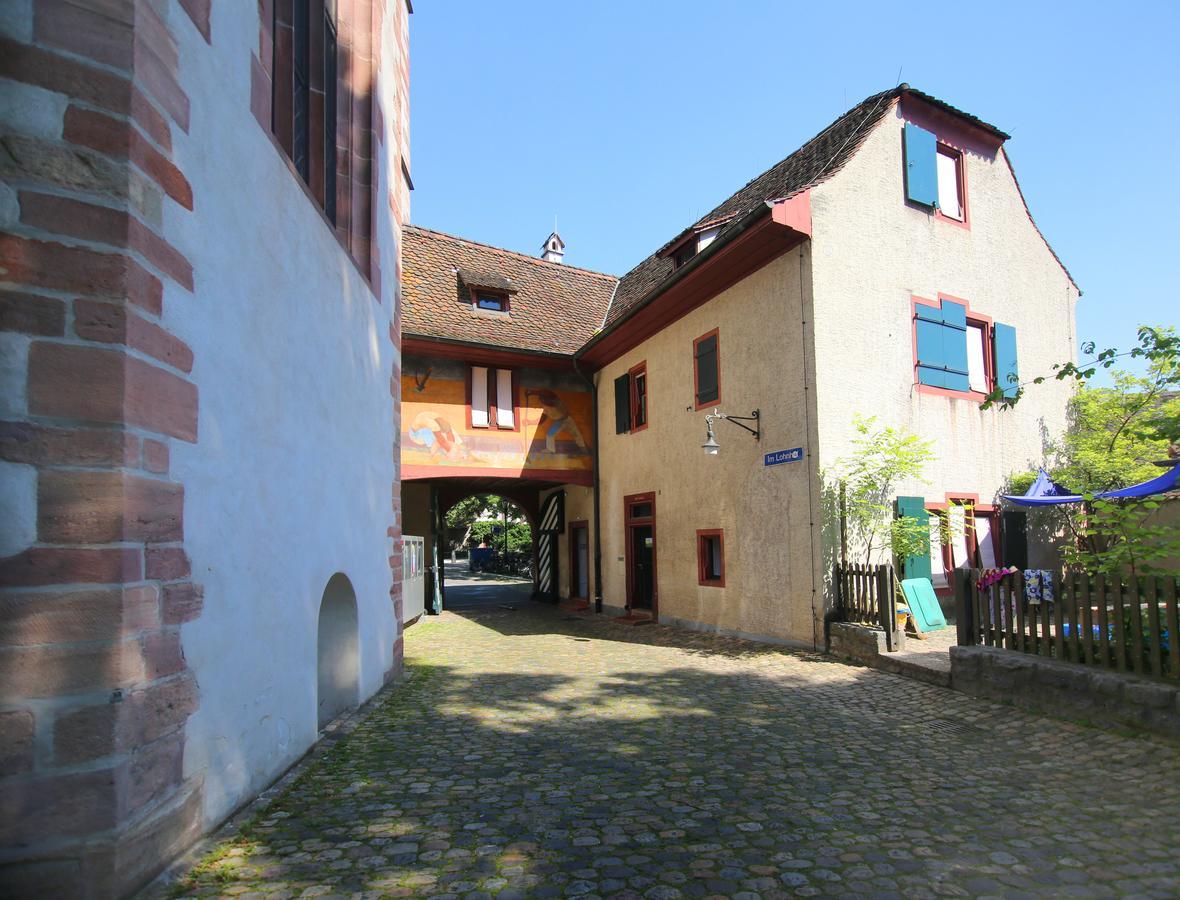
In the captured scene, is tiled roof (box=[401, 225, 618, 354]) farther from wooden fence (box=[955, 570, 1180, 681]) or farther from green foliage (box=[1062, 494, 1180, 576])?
green foliage (box=[1062, 494, 1180, 576])

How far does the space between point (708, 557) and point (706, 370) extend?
10.3ft

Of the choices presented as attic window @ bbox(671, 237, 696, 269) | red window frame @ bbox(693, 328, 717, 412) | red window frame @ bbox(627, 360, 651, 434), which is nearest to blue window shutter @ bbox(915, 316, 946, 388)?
red window frame @ bbox(693, 328, 717, 412)

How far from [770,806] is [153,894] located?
3.06 meters

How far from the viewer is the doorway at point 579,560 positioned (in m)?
17.1

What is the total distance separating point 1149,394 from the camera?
10.9 m

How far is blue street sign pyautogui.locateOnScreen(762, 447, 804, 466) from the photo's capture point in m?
9.62

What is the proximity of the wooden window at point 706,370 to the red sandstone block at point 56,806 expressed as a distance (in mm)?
9783

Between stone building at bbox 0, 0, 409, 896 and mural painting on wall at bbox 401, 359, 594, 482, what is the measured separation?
9.03m

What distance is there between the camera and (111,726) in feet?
9.02

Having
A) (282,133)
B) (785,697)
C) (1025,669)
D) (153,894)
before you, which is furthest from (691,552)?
(153,894)

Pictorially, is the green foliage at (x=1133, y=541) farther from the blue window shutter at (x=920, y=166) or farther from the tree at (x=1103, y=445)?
the blue window shutter at (x=920, y=166)

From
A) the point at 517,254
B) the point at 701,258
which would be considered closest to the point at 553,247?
the point at 517,254

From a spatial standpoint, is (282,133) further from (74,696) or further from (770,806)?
(770,806)

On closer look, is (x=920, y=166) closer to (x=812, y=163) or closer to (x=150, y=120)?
(x=812, y=163)
